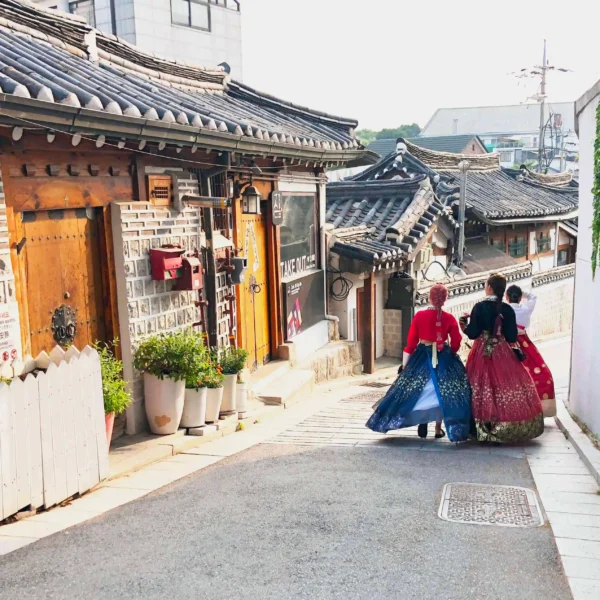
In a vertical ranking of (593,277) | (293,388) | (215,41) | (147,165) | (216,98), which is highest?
(215,41)

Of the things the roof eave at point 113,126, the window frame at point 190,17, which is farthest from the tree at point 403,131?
the roof eave at point 113,126

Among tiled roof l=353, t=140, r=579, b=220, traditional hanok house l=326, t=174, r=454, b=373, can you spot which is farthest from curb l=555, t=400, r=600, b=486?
tiled roof l=353, t=140, r=579, b=220

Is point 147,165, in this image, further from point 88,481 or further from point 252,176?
point 88,481

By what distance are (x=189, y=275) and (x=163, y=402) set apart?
1.67 m

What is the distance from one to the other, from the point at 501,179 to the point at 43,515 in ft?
88.3

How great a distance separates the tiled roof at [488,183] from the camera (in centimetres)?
2319

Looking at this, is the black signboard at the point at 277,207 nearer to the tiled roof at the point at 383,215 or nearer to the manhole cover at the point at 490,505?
the tiled roof at the point at 383,215

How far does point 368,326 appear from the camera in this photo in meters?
17.7

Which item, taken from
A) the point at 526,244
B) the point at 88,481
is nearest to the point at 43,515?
the point at 88,481

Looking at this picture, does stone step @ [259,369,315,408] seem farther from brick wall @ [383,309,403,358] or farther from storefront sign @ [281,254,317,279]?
brick wall @ [383,309,403,358]

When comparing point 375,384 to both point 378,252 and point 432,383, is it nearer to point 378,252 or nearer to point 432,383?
point 378,252

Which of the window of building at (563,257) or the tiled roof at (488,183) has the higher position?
the tiled roof at (488,183)

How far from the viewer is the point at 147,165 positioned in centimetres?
892

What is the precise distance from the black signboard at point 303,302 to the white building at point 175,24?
1755 cm
